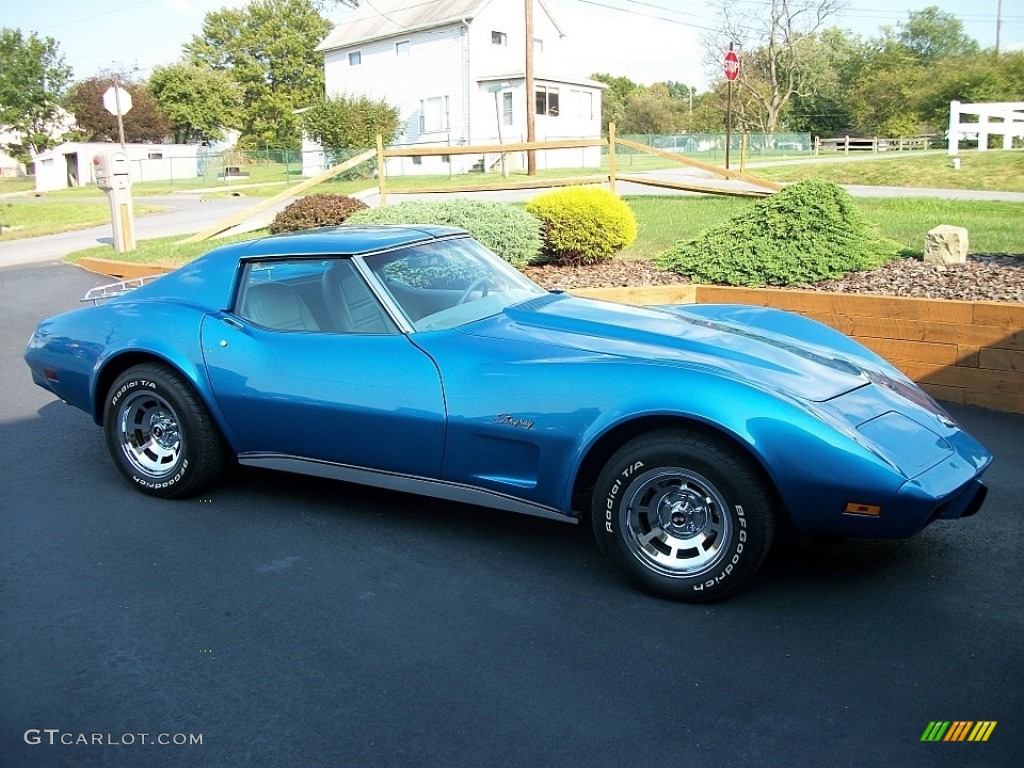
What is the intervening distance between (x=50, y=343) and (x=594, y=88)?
150ft

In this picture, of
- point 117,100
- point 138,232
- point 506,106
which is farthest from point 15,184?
point 138,232

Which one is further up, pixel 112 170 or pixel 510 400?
pixel 112 170

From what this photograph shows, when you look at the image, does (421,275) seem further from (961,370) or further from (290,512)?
(961,370)

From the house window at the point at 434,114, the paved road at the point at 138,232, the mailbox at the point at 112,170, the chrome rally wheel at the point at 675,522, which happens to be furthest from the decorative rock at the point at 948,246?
the house window at the point at 434,114

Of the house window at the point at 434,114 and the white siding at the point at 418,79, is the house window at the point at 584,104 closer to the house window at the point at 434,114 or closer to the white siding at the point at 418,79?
the white siding at the point at 418,79

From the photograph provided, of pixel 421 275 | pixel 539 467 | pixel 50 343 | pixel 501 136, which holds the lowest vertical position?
pixel 539 467

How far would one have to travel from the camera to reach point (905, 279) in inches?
345

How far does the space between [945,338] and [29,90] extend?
217 feet

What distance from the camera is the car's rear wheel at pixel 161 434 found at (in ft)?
15.8

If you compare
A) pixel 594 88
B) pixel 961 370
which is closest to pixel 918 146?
pixel 594 88

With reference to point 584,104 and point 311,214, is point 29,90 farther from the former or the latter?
point 311,214

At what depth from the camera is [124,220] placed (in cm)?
1638

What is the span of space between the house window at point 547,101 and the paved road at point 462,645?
42247 mm

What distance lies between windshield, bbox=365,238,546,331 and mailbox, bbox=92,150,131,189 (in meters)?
12.7
